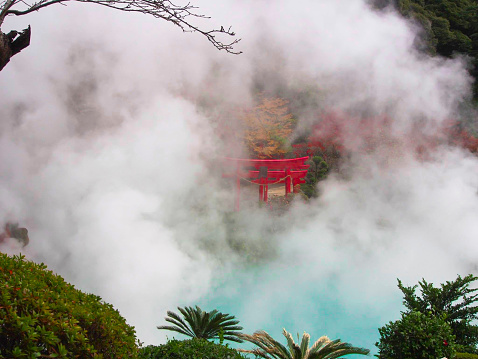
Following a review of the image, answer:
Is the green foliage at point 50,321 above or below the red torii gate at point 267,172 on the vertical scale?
below

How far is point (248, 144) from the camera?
10352mm

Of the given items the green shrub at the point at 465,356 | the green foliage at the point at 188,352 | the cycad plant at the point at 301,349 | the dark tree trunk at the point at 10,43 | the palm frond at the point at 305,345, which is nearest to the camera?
the dark tree trunk at the point at 10,43

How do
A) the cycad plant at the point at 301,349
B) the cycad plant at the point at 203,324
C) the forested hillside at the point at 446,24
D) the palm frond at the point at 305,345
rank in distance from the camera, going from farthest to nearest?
the forested hillside at the point at 446,24 < the cycad plant at the point at 203,324 < the palm frond at the point at 305,345 < the cycad plant at the point at 301,349

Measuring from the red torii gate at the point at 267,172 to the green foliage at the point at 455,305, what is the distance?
13.8 ft

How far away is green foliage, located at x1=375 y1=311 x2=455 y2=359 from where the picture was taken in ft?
16.1

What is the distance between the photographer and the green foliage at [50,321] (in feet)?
6.05

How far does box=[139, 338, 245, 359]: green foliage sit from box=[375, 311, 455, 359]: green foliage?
8.19ft

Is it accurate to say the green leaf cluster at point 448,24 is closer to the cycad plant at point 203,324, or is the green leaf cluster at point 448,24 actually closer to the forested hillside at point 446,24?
the forested hillside at point 446,24

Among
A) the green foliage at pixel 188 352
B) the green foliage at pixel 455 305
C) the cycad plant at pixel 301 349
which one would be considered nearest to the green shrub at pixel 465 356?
the green foliage at pixel 455 305

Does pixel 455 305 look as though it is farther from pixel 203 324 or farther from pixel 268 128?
pixel 268 128

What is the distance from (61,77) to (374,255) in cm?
802

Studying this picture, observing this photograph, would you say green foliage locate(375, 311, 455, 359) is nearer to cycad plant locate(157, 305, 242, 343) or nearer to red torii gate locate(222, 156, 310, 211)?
cycad plant locate(157, 305, 242, 343)

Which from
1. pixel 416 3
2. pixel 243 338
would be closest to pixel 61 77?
pixel 243 338

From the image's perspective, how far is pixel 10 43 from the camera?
226 centimetres
